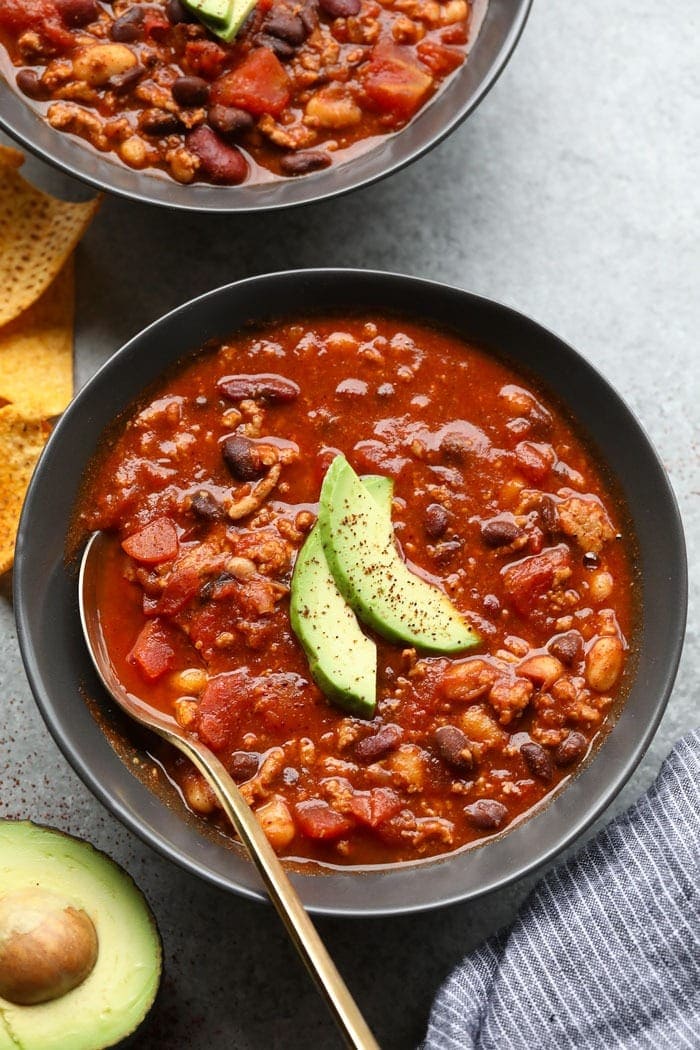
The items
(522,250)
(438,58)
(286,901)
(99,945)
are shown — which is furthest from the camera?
(522,250)

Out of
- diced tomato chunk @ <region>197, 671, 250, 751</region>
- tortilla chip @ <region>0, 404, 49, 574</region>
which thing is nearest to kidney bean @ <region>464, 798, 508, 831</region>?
diced tomato chunk @ <region>197, 671, 250, 751</region>

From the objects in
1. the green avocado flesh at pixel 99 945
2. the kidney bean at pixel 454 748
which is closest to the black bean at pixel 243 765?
the green avocado flesh at pixel 99 945

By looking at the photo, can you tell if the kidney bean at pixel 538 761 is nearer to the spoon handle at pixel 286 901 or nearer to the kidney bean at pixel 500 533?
the kidney bean at pixel 500 533

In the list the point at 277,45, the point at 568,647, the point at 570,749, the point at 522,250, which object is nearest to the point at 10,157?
the point at 277,45

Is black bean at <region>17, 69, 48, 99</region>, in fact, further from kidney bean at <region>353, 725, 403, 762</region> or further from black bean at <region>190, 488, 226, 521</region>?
kidney bean at <region>353, 725, 403, 762</region>

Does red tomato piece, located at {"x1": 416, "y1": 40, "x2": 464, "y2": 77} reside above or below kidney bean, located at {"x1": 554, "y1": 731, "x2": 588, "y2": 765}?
above

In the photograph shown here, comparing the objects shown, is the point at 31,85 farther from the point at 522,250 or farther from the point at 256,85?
the point at 522,250

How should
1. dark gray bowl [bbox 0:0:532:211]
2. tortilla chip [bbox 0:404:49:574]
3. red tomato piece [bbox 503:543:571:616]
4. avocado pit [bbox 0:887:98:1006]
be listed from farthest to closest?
tortilla chip [bbox 0:404:49:574] < dark gray bowl [bbox 0:0:532:211] < red tomato piece [bbox 503:543:571:616] < avocado pit [bbox 0:887:98:1006]
